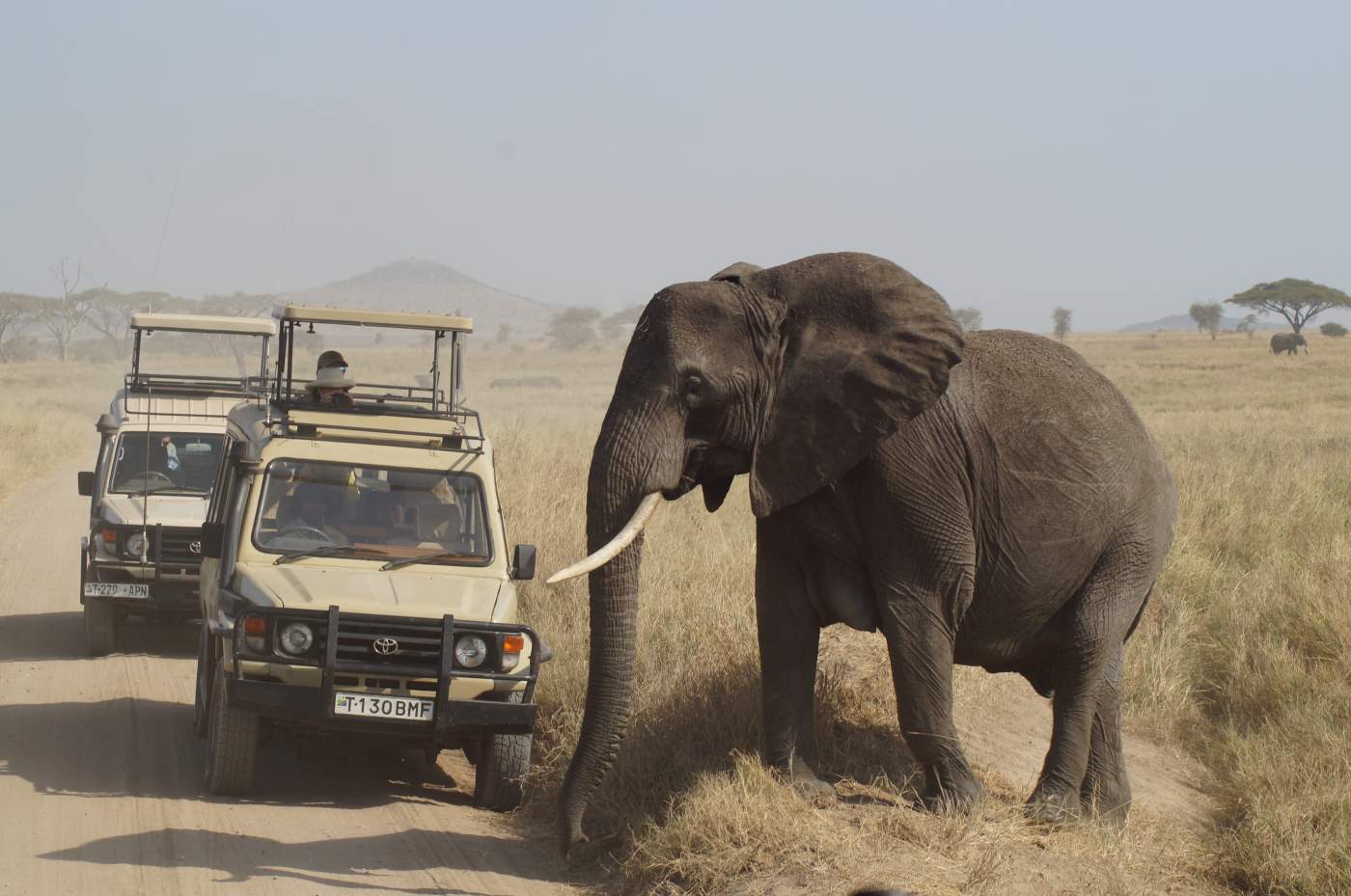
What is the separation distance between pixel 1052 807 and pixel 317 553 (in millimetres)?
4174

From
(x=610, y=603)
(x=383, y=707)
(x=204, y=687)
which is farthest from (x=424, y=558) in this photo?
(x=610, y=603)

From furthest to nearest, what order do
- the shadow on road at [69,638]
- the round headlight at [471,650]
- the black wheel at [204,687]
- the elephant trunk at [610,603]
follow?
the shadow on road at [69,638], the black wheel at [204,687], the round headlight at [471,650], the elephant trunk at [610,603]

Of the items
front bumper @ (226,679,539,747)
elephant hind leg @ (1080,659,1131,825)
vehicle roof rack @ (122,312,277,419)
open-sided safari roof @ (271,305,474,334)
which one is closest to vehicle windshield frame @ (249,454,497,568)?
front bumper @ (226,679,539,747)

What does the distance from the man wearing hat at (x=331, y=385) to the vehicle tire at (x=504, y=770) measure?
250cm

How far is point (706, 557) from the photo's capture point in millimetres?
12219

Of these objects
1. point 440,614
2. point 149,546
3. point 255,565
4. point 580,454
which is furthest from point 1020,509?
point 580,454

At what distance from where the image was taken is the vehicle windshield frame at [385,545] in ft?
26.9

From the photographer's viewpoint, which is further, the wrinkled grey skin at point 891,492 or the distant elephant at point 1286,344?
the distant elephant at point 1286,344

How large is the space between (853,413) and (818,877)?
192 cm

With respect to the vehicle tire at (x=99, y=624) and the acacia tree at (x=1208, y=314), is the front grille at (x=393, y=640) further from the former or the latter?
the acacia tree at (x=1208, y=314)

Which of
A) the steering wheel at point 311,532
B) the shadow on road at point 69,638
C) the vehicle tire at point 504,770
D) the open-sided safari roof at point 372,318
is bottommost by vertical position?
the shadow on road at point 69,638

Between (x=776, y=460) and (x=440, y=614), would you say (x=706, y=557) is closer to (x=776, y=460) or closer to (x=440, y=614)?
(x=440, y=614)

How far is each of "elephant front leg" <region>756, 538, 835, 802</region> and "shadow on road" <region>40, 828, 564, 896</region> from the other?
48.0 inches

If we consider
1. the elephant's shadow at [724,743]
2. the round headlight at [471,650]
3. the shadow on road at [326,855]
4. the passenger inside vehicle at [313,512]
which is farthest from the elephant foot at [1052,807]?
the passenger inside vehicle at [313,512]
